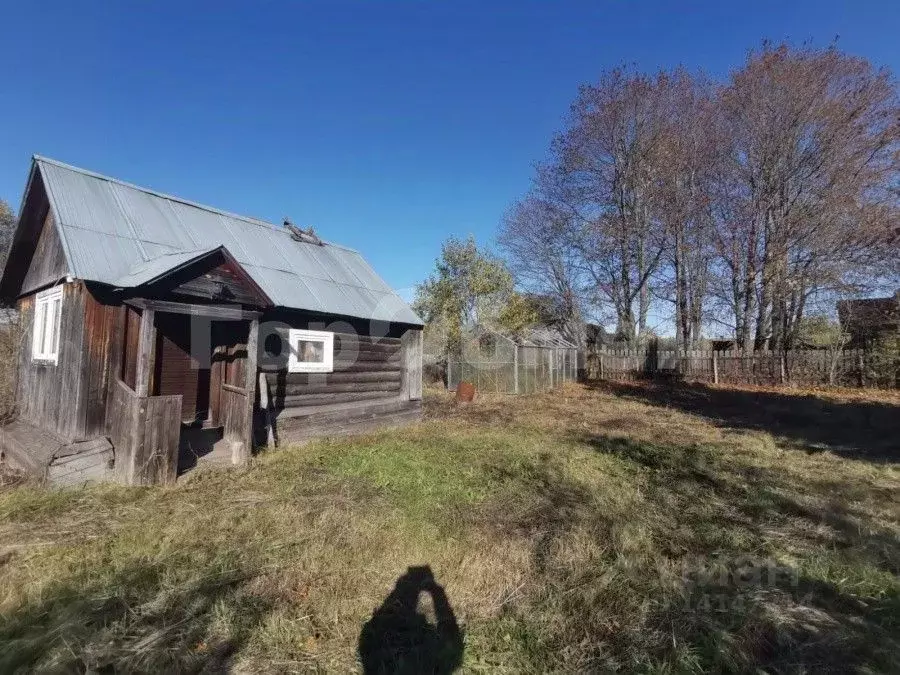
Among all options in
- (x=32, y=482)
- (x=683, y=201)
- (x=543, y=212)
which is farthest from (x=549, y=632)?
(x=543, y=212)

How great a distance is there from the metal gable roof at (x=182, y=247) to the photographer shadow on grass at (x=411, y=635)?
564cm

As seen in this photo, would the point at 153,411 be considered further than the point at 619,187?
No

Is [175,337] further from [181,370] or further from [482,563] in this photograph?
[482,563]

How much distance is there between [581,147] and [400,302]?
18.2 m

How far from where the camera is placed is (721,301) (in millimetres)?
23141

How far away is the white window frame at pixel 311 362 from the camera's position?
8711 mm

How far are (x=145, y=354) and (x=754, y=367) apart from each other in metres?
21.8

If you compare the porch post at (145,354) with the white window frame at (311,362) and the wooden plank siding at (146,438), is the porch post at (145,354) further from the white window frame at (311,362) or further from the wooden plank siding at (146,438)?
the white window frame at (311,362)

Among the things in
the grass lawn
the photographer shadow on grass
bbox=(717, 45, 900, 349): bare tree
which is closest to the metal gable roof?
the grass lawn

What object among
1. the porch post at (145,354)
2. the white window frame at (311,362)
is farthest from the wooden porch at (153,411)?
the white window frame at (311,362)

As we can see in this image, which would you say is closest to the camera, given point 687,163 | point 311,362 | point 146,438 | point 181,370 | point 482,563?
point 482,563

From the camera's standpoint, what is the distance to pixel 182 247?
8.28m

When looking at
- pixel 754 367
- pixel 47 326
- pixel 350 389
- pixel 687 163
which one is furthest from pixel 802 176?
pixel 47 326

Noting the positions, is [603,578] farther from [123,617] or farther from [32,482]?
[32,482]
